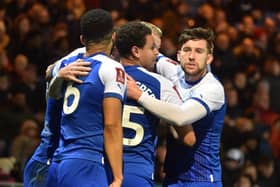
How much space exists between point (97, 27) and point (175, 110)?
2.77 ft

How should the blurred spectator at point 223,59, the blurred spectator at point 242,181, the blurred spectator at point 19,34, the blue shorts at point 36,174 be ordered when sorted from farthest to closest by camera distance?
the blurred spectator at point 223,59
the blurred spectator at point 19,34
the blurred spectator at point 242,181
the blue shorts at point 36,174

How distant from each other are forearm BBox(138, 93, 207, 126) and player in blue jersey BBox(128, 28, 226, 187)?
0.10 meters

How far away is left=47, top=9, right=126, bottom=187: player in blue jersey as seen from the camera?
19.0 ft

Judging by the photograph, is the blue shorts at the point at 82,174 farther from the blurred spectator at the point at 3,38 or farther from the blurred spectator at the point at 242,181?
the blurred spectator at the point at 3,38

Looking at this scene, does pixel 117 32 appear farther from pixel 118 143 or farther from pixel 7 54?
pixel 7 54

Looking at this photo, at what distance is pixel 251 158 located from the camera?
12.6 meters

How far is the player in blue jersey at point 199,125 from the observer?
6.73 metres

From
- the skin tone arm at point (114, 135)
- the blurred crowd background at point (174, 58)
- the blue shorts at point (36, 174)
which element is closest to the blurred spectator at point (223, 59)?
the blurred crowd background at point (174, 58)

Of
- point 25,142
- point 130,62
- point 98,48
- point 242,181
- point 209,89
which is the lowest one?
point 242,181

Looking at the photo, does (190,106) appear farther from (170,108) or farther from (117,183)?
(117,183)

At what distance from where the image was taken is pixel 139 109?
245 inches

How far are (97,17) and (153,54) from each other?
530 mm

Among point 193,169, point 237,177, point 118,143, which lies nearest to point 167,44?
point 237,177

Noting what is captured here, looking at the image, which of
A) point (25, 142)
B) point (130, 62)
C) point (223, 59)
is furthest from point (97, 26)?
point (223, 59)
